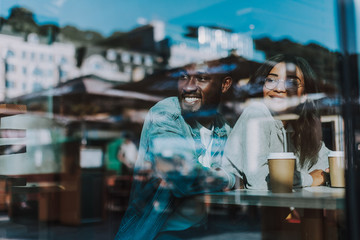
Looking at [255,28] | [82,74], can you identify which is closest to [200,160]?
[255,28]

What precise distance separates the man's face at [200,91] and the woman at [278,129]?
0.40ft

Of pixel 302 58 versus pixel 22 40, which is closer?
pixel 302 58

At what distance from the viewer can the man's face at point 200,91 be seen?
1354mm

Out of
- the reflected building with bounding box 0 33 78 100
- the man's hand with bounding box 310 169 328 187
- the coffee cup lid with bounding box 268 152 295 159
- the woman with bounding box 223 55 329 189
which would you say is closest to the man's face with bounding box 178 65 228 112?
the woman with bounding box 223 55 329 189

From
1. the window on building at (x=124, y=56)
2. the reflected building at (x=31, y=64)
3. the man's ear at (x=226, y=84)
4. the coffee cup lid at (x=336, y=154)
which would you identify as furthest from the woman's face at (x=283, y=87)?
the window on building at (x=124, y=56)

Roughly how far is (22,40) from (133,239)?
2289 mm

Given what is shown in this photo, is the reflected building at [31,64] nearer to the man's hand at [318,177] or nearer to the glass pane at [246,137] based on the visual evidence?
the glass pane at [246,137]

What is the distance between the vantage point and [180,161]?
4.26 ft

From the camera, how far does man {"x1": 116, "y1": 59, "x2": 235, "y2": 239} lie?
4.24 feet

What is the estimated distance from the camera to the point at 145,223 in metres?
1.33

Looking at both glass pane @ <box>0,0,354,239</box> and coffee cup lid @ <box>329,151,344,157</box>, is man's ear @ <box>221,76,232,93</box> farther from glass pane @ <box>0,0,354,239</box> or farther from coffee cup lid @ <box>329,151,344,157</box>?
coffee cup lid @ <box>329,151,344,157</box>

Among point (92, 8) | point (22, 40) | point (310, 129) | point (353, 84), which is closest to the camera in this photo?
point (353, 84)

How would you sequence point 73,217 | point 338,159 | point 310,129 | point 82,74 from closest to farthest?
1. point 338,159
2. point 310,129
3. point 73,217
4. point 82,74

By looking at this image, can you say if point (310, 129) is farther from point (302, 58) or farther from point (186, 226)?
point (186, 226)
